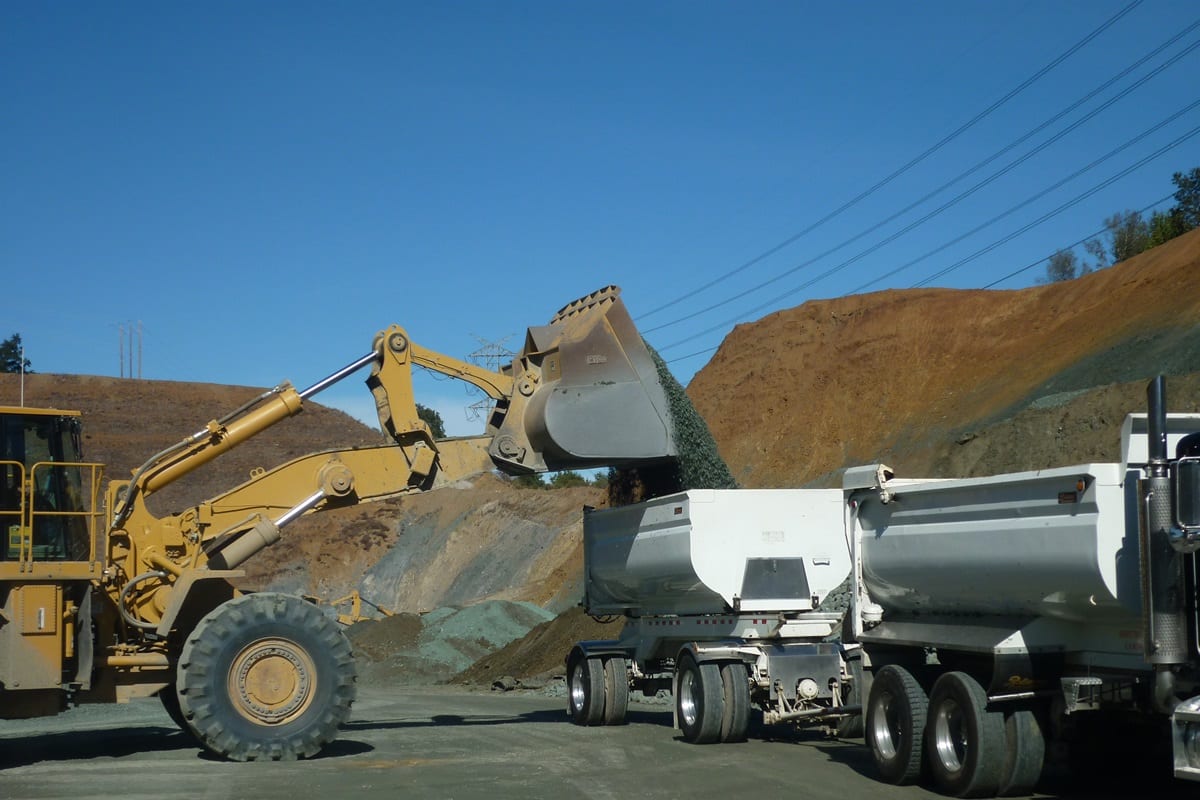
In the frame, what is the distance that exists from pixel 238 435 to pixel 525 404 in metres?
3.40

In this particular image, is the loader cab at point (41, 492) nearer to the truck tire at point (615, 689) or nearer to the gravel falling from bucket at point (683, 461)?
the gravel falling from bucket at point (683, 461)

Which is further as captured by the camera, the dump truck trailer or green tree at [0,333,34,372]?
green tree at [0,333,34,372]

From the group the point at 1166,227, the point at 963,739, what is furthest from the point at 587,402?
the point at 1166,227

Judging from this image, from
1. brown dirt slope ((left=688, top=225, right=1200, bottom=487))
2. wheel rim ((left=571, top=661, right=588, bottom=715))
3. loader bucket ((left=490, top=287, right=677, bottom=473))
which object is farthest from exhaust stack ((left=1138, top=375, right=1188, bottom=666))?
brown dirt slope ((left=688, top=225, right=1200, bottom=487))

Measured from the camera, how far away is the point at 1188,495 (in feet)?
26.9

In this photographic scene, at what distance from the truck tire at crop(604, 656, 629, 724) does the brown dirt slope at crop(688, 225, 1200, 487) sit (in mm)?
15799

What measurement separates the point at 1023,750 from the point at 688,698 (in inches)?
215

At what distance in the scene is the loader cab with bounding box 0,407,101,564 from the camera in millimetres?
12914

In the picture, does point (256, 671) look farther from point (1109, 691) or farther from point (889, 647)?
point (1109, 691)

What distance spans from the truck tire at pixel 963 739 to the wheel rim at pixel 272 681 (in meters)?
6.57

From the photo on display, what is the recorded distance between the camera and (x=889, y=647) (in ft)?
38.8

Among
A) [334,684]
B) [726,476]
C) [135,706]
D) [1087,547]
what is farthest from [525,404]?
[135,706]

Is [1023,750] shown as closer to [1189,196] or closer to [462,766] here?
[462,766]

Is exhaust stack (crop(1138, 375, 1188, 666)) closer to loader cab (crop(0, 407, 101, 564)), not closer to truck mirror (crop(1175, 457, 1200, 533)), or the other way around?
truck mirror (crop(1175, 457, 1200, 533))
